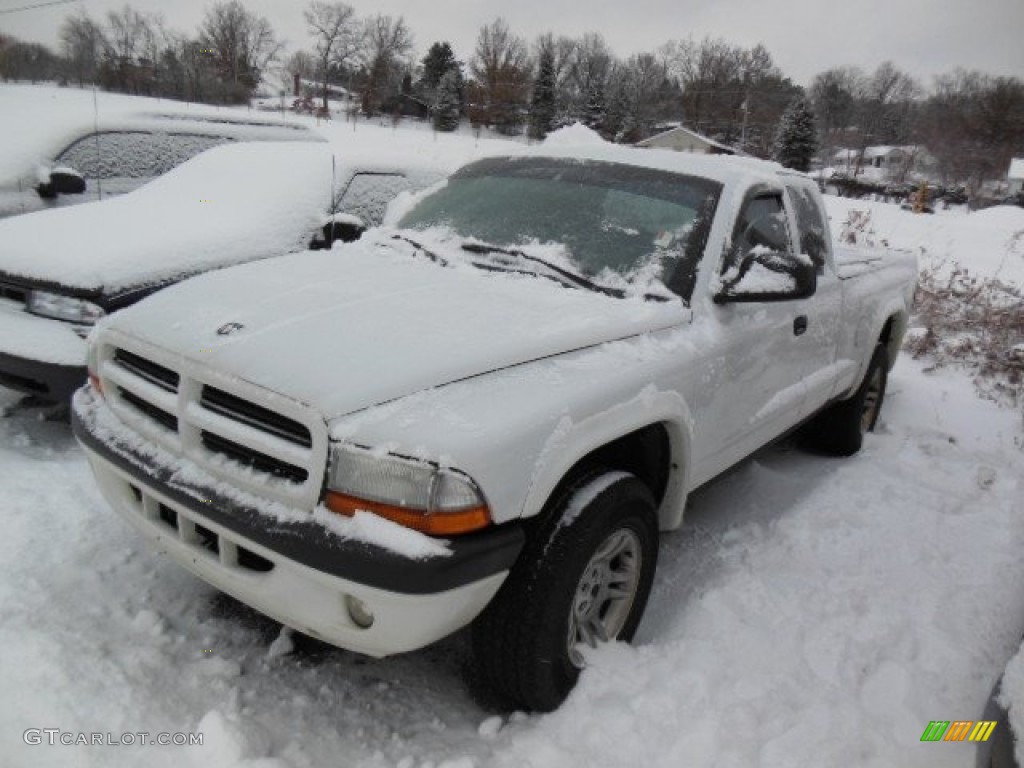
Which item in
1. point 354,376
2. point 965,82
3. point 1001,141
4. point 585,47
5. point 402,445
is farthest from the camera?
point 585,47

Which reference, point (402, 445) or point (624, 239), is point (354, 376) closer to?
point (402, 445)

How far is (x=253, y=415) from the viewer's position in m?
2.07

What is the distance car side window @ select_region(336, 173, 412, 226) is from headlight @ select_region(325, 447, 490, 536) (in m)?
3.52

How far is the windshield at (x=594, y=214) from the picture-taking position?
114 inches

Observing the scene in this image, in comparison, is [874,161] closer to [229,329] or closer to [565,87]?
[565,87]

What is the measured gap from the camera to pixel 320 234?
483 cm

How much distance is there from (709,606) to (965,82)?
87683mm

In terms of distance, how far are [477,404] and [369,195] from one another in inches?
145

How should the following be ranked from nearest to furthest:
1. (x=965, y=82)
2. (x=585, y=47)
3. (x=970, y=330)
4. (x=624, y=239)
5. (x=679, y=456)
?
(x=679, y=456) → (x=624, y=239) → (x=970, y=330) → (x=965, y=82) → (x=585, y=47)

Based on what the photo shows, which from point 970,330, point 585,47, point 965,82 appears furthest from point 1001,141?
point 970,330

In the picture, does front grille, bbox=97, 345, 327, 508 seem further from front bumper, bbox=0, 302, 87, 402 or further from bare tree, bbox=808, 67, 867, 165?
bare tree, bbox=808, 67, 867, 165

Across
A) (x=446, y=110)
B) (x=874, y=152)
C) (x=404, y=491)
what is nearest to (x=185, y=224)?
(x=404, y=491)

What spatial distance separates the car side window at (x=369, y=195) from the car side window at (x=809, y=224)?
2.66 metres

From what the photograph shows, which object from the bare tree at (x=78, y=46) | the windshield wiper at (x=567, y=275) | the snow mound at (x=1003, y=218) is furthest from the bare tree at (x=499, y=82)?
the windshield wiper at (x=567, y=275)
